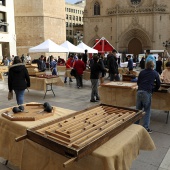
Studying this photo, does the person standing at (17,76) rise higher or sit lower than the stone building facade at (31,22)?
lower

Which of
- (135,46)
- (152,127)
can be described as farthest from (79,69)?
(135,46)

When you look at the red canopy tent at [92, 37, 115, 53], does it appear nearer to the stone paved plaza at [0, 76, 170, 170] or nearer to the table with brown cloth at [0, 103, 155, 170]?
the stone paved plaza at [0, 76, 170, 170]

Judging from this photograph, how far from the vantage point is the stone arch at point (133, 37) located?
37.8m

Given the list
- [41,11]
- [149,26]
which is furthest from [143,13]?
[41,11]

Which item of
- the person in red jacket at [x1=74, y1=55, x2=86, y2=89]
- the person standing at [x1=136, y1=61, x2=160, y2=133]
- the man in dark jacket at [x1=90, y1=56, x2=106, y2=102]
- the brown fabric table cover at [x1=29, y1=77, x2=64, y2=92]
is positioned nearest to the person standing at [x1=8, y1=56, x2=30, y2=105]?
the person standing at [x1=136, y1=61, x2=160, y2=133]

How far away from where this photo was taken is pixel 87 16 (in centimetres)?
4031

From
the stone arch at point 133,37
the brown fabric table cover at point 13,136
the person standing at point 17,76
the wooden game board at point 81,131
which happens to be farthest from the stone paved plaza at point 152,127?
the stone arch at point 133,37

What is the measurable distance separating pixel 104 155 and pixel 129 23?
3777cm

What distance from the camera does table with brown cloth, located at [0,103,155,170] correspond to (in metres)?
2.46

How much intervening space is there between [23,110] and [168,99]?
3761mm

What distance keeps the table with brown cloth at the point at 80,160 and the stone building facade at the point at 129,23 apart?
1421 inches

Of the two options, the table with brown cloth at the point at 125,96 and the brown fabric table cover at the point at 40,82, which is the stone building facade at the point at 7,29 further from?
the table with brown cloth at the point at 125,96

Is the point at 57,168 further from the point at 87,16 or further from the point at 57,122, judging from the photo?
the point at 87,16

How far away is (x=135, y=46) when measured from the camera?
3994 centimetres
